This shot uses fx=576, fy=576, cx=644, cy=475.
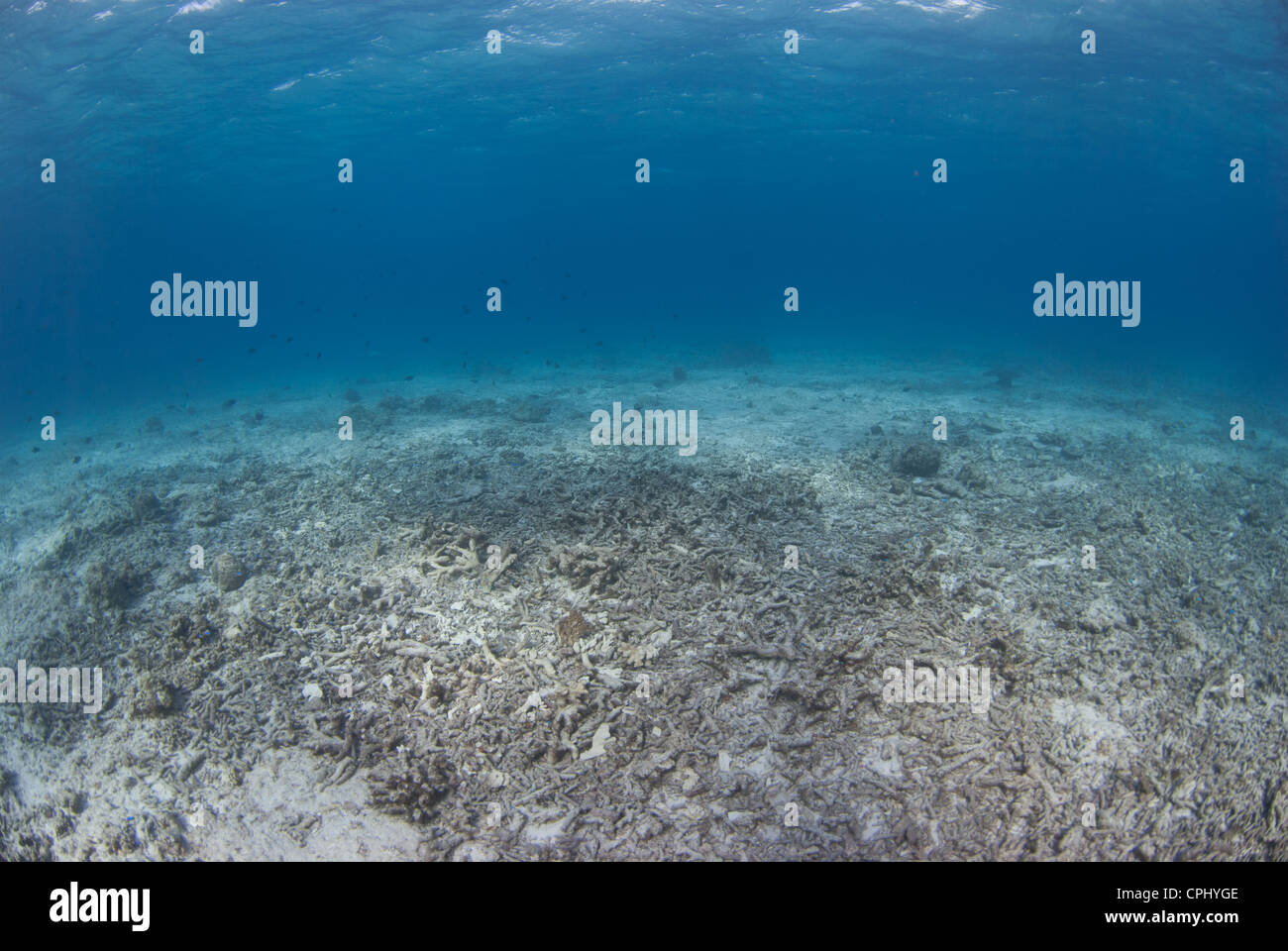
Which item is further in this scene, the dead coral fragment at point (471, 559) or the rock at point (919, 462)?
the rock at point (919, 462)

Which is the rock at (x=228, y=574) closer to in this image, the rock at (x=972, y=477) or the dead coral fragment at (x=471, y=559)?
the dead coral fragment at (x=471, y=559)

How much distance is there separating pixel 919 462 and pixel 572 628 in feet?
25.6

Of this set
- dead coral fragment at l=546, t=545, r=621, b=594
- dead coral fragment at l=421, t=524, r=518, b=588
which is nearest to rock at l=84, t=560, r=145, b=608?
dead coral fragment at l=421, t=524, r=518, b=588

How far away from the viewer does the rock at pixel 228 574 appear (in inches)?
331

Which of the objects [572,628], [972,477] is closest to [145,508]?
[572,628]

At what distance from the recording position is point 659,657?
647 cm

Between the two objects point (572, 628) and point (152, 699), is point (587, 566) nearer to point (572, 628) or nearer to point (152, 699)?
point (572, 628)

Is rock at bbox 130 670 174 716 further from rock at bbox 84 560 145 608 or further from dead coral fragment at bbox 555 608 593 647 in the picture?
dead coral fragment at bbox 555 608 593 647

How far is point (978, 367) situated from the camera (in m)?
27.5

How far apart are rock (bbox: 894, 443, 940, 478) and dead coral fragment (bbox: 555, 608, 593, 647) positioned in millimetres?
7413

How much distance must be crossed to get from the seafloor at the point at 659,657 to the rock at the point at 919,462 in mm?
55

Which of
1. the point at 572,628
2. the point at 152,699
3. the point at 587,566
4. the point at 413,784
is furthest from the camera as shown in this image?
the point at 587,566

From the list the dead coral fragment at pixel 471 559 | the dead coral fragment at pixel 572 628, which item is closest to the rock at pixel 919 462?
the dead coral fragment at pixel 572 628
